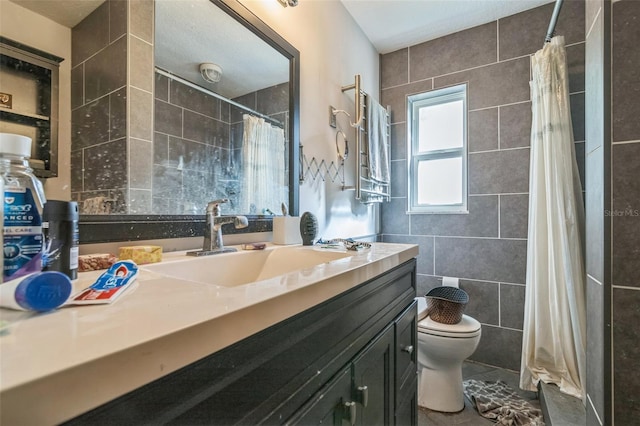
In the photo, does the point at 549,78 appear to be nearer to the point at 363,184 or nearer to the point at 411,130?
the point at 411,130

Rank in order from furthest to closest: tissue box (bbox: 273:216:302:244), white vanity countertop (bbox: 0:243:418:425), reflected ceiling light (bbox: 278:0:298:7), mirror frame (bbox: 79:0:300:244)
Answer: reflected ceiling light (bbox: 278:0:298:7)
tissue box (bbox: 273:216:302:244)
mirror frame (bbox: 79:0:300:244)
white vanity countertop (bbox: 0:243:418:425)

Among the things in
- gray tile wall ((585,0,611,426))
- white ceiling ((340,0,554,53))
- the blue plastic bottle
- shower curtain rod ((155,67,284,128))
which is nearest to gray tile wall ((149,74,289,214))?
shower curtain rod ((155,67,284,128))

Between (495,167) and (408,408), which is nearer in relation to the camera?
(408,408)

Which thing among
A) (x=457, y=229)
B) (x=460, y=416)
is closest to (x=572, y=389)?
(x=460, y=416)

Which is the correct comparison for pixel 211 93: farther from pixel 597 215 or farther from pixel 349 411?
pixel 597 215

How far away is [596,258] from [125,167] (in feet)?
4.40

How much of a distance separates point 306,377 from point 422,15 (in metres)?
2.28

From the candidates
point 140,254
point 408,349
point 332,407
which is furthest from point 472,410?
point 140,254

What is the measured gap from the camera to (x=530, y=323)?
1677 millimetres

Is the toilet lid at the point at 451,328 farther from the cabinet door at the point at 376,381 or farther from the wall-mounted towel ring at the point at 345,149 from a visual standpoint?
the wall-mounted towel ring at the point at 345,149

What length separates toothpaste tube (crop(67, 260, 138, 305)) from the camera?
0.39 metres

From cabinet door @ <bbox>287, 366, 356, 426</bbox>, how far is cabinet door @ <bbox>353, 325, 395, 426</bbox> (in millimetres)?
41

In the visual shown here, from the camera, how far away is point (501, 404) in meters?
1.56

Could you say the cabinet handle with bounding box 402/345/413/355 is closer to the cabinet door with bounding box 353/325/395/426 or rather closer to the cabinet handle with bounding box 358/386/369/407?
the cabinet door with bounding box 353/325/395/426
